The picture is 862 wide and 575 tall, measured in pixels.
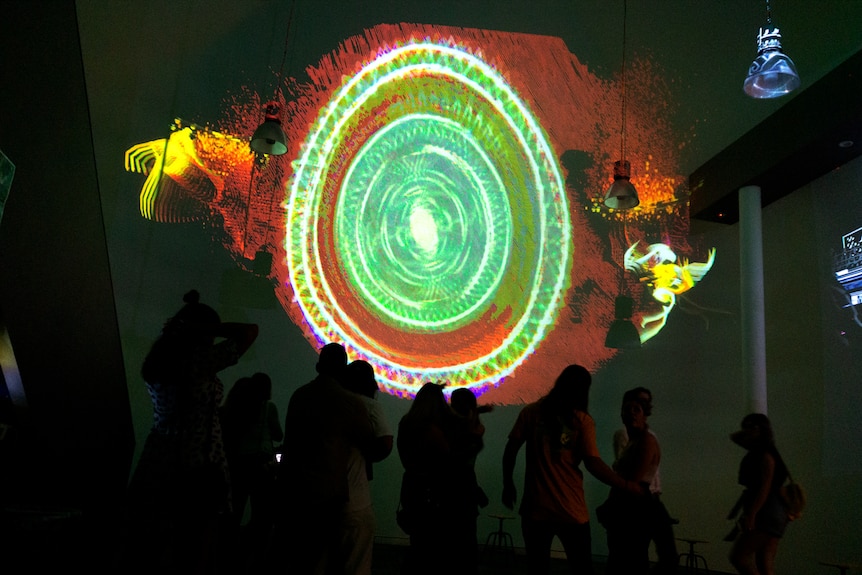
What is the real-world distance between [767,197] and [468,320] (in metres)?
3.10

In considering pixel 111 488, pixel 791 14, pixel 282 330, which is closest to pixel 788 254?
pixel 791 14

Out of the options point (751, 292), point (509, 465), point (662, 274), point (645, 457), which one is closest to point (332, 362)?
point (509, 465)

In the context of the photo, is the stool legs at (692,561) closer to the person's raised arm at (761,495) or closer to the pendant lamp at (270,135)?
the person's raised arm at (761,495)

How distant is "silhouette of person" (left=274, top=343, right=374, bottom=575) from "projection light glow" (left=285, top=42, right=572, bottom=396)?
411cm

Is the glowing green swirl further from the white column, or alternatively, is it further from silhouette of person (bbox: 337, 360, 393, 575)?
silhouette of person (bbox: 337, 360, 393, 575)

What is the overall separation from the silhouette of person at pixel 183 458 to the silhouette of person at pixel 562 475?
51.6 inches

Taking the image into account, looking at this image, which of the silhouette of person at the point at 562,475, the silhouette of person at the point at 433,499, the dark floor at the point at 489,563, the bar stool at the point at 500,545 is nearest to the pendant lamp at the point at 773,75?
the silhouette of person at the point at 562,475

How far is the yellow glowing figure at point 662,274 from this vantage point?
692 centimetres

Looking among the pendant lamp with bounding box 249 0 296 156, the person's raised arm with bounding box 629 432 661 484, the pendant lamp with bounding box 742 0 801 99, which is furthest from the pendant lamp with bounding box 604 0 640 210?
the pendant lamp with bounding box 249 0 296 156

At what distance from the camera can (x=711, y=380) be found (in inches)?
260

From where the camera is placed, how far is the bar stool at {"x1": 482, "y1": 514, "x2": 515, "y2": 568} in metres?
6.22

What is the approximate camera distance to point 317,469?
2572mm

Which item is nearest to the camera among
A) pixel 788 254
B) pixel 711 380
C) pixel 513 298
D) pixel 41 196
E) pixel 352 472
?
pixel 352 472

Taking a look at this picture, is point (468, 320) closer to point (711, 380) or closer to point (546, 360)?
point (546, 360)
